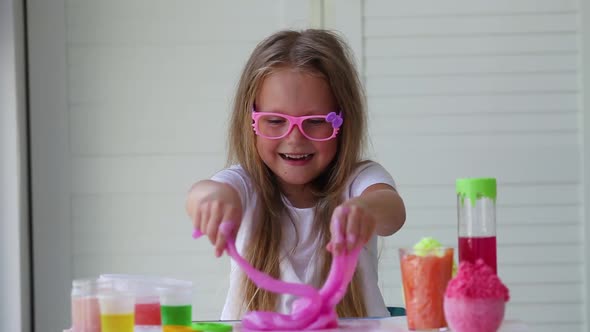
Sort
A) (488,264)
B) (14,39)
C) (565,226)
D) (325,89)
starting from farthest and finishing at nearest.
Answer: (565,226), (14,39), (325,89), (488,264)

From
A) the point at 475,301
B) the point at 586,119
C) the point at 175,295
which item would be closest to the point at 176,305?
the point at 175,295

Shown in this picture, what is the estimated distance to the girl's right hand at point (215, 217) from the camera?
121 centimetres

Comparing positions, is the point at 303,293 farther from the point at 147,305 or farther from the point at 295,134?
the point at 295,134

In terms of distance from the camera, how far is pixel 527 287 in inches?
123

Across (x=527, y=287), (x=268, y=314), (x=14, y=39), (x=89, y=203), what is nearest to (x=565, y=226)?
(x=527, y=287)

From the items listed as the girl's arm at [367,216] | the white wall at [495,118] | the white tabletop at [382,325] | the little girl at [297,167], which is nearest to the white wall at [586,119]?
the white wall at [495,118]

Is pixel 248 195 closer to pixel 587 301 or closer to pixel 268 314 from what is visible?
pixel 268 314

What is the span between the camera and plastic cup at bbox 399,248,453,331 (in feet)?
3.90

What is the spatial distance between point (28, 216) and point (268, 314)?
1.99 m

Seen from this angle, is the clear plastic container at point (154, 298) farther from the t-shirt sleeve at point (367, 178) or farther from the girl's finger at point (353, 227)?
the t-shirt sleeve at point (367, 178)

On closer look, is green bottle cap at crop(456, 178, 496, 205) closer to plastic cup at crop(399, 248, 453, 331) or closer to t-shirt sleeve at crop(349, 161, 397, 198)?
plastic cup at crop(399, 248, 453, 331)

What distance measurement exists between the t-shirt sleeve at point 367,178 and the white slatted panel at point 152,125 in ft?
4.48

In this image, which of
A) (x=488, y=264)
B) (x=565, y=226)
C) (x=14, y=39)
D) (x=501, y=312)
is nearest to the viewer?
(x=501, y=312)

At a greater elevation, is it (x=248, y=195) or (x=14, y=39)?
(x=14, y=39)
